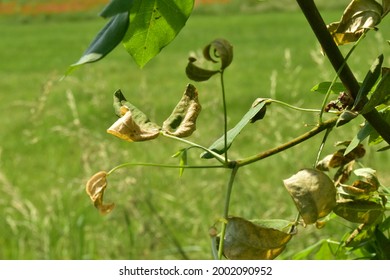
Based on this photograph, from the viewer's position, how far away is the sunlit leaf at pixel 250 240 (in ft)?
1.50

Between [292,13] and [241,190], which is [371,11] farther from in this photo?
[292,13]

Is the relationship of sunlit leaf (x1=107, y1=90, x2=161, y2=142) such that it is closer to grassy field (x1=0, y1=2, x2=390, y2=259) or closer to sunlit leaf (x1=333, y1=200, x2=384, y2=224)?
sunlit leaf (x1=333, y1=200, x2=384, y2=224)

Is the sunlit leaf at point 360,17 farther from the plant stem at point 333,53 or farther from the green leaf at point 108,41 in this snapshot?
the green leaf at point 108,41

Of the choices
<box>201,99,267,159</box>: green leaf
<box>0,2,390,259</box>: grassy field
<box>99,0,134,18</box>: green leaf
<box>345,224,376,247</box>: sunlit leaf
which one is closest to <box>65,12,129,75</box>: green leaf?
<box>99,0,134,18</box>: green leaf

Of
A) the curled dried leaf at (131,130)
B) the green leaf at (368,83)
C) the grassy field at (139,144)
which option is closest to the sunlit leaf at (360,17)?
the green leaf at (368,83)

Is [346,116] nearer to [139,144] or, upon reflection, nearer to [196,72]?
[196,72]

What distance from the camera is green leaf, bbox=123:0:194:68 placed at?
471mm

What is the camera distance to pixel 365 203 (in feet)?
1.77

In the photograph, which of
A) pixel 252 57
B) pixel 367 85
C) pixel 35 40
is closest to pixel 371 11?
pixel 367 85

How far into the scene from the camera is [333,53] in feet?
1.51

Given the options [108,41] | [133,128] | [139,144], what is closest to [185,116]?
[133,128]

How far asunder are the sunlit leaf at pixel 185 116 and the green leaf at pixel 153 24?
0.12 feet

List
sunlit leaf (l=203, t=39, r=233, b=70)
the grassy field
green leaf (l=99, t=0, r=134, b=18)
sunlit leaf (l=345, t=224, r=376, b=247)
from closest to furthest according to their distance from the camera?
green leaf (l=99, t=0, r=134, b=18), sunlit leaf (l=203, t=39, r=233, b=70), sunlit leaf (l=345, t=224, r=376, b=247), the grassy field

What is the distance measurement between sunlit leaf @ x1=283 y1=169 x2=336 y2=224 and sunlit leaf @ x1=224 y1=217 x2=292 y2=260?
26mm
